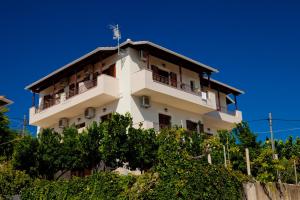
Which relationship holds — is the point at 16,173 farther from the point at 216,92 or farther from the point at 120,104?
the point at 216,92

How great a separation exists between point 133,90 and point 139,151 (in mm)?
5827

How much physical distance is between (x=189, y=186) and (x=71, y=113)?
1543cm

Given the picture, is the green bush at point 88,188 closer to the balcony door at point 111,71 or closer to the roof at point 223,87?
the balcony door at point 111,71

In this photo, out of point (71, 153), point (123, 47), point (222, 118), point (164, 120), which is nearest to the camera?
point (71, 153)

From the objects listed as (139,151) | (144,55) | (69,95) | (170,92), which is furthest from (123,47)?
(139,151)

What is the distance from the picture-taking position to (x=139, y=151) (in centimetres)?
1847

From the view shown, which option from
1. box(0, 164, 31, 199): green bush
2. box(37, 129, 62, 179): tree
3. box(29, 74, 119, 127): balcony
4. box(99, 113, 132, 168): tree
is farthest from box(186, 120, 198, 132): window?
box(0, 164, 31, 199): green bush

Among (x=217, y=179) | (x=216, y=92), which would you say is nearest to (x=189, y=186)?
(x=217, y=179)

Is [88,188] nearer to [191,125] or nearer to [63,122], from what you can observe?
[63,122]

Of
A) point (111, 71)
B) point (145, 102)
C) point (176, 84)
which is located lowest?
point (145, 102)

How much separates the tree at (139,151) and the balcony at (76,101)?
17.9 ft

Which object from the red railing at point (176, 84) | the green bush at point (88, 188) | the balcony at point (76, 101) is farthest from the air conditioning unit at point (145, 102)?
the green bush at point (88, 188)

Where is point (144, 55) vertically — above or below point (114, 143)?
above

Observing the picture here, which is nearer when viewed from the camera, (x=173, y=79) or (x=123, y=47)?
(x=123, y=47)
